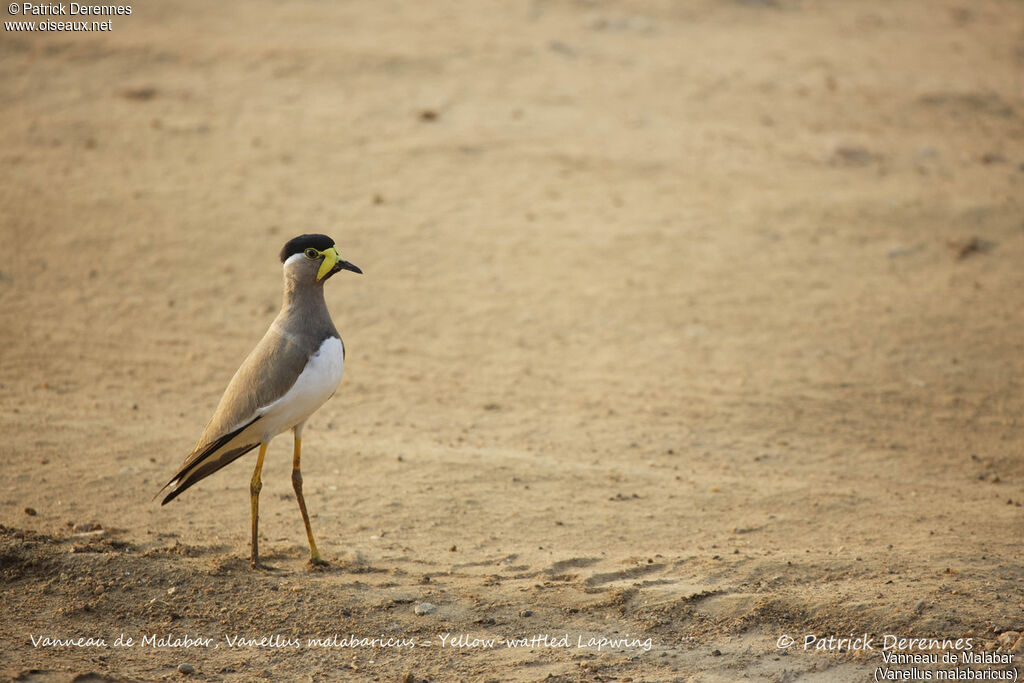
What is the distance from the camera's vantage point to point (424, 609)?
4.73 m

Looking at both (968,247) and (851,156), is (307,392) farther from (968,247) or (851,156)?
(851,156)

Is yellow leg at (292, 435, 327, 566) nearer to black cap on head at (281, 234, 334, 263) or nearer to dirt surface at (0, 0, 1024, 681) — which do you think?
dirt surface at (0, 0, 1024, 681)

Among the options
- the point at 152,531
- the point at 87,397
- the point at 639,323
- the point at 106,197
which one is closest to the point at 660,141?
the point at 639,323

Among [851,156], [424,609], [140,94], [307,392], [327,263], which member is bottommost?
[424,609]

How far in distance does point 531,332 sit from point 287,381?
3516 mm

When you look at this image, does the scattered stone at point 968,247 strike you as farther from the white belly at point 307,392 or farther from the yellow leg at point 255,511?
the yellow leg at point 255,511

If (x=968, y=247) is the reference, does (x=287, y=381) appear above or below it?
above

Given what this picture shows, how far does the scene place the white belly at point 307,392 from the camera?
4.96 metres

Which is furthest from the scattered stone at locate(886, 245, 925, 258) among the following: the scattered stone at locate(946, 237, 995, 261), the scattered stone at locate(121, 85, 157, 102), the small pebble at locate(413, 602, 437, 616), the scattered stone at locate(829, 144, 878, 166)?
the scattered stone at locate(121, 85, 157, 102)

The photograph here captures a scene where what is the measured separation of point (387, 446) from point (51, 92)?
26.6ft

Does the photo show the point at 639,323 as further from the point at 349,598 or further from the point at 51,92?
the point at 51,92

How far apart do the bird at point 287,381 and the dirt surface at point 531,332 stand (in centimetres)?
51

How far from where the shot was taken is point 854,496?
595 centimetres

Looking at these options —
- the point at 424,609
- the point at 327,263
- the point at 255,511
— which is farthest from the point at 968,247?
the point at 255,511
